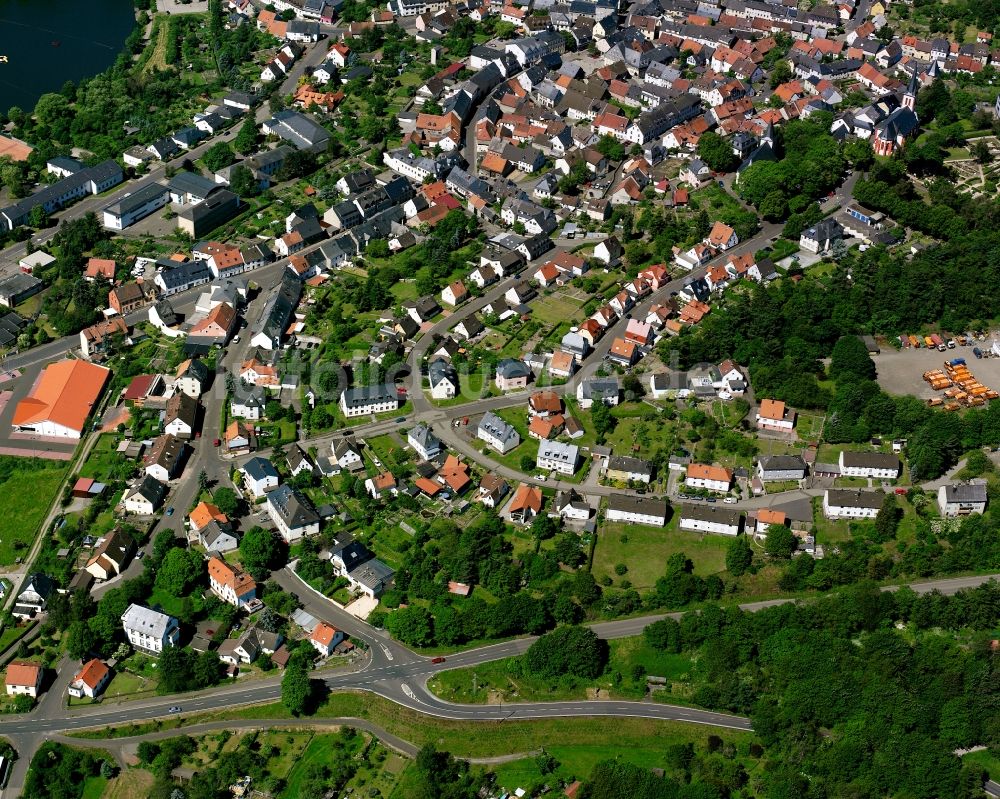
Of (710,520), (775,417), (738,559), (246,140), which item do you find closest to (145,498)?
(710,520)

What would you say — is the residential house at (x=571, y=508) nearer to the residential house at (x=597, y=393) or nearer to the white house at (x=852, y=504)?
the residential house at (x=597, y=393)

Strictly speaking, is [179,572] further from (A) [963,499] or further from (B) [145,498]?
(A) [963,499]

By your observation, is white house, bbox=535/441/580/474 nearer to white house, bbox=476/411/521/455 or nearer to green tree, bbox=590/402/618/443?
white house, bbox=476/411/521/455

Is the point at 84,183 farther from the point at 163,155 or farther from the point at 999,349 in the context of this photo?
the point at 999,349

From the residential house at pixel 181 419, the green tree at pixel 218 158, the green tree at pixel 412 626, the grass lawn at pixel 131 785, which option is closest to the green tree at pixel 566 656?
the green tree at pixel 412 626

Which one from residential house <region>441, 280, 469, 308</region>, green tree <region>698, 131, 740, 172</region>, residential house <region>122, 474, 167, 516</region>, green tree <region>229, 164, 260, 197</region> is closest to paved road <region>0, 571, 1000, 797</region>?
residential house <region>122, 474, 167, 516</region>

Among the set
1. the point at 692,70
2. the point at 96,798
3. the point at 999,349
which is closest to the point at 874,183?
the point at 999,349

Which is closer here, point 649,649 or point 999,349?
point 649,649
